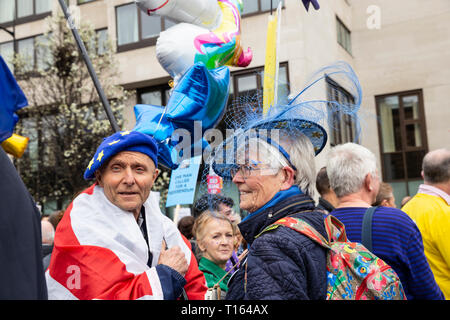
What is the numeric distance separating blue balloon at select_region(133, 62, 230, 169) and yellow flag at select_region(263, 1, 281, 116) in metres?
0.66

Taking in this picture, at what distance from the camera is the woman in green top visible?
383cm

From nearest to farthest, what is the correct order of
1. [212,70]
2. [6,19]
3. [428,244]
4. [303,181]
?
[303,181], [428,244], [212,70], [6,19]

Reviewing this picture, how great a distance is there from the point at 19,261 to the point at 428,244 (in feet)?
8.87

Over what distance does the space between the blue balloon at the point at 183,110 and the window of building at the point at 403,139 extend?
1559 centimetres

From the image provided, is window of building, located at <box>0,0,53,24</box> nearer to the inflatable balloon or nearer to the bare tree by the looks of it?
the bare tree

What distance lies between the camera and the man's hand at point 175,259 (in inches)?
95.5

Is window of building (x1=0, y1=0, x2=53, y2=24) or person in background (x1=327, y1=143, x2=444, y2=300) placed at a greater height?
window of building (x1=0, y1=0, x2=53, y2=24)

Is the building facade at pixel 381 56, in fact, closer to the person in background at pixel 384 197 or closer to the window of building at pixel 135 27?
the window of building at pixel 135 27

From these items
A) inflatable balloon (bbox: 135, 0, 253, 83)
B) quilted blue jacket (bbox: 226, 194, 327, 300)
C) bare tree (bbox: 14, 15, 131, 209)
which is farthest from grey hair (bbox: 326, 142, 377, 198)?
bare tree (bbox: 14, 15, 131, 209)

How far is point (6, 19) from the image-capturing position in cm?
2084

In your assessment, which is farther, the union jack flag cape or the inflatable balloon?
the inflatable balloon

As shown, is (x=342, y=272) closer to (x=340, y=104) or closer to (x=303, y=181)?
(x=303, y=181)

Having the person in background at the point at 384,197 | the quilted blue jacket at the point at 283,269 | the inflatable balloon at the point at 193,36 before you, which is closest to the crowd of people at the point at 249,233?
the quilted blue jacket at the point at 283,269
